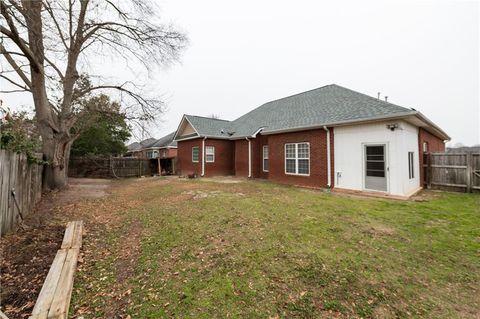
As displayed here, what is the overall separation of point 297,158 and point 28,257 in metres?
10.8

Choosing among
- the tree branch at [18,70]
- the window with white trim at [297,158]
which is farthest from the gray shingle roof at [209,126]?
the tree branch at [18,70]

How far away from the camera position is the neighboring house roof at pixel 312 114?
29.5ft

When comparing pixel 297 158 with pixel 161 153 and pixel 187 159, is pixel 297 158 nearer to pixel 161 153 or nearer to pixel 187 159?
pixel 187 159

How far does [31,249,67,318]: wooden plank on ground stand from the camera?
218 cm

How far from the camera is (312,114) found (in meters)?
11.9

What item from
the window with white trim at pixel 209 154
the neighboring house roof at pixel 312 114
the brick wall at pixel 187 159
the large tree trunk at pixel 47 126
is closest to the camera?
the large tree trunk at pixel 47 126

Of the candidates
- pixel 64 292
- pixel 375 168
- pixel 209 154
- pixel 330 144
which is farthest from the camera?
pixel 209 154

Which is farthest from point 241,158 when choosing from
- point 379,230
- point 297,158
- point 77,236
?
point 77,236

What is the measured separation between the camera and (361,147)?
9.16 m

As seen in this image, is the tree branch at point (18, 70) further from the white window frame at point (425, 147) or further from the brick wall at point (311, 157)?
the white window frame at point (425, 147)

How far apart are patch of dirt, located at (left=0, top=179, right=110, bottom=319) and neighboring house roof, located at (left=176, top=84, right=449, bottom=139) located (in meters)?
10.3

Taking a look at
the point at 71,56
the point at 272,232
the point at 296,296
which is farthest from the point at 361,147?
the point at 71,56

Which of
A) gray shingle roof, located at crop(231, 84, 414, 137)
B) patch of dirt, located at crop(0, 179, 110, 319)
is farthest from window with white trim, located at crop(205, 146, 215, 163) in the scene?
patch of dirt, located at crop(0, 179, 110, 319)

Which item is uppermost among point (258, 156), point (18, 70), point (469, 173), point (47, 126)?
point (18, 70)
